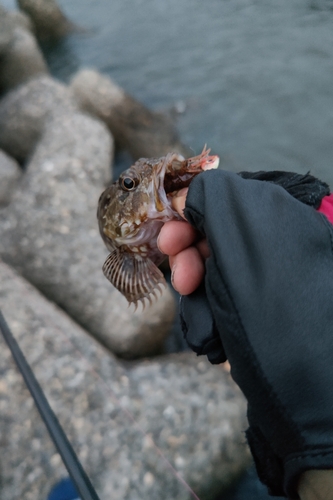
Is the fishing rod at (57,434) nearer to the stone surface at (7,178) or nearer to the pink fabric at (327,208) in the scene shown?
the pink fabric at (327,208)

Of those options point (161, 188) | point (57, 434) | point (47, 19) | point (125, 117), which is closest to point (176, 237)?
point (161, 188)

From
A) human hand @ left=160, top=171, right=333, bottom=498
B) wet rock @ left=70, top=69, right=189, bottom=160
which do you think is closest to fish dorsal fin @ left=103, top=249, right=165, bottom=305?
human hand @ left=160, top=171, right=333, bottom=498

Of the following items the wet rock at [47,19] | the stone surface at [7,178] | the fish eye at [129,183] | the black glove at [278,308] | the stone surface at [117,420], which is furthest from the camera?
the wet rock at [47,19]

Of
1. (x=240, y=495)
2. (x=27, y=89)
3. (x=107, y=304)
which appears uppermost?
(x=27, y=89)

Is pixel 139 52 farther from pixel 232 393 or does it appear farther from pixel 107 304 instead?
pixel 232 393

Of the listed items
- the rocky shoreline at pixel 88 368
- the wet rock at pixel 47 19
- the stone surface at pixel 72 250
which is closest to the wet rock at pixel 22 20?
the wet rock at pixel 47 19

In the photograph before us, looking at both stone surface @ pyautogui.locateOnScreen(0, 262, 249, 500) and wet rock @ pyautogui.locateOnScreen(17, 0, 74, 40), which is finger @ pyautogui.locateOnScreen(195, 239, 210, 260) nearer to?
stone surface @ pyautogui.locateOnScreen(0, 262, 249, 500)

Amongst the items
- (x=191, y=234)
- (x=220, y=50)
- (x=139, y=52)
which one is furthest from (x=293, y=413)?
(x=139, y=52)
